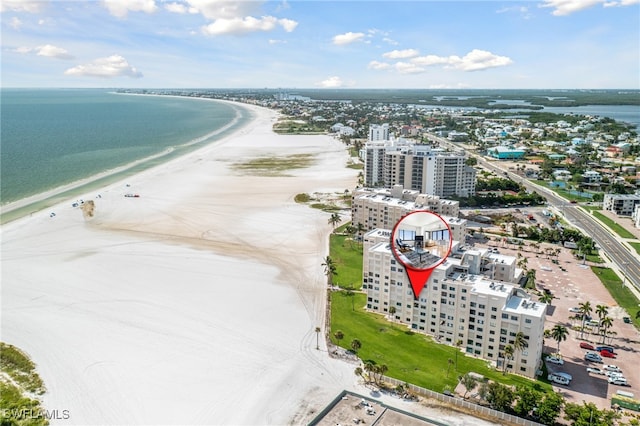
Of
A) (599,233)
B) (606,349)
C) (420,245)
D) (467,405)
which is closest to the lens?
(467,405)

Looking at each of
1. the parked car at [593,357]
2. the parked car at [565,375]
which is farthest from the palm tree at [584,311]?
the parked car at [565,375]

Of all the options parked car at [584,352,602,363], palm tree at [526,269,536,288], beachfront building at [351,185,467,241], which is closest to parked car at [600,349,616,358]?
parked car at [584,352,602,363]

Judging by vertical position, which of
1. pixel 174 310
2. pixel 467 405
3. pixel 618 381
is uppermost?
pixel 174 310

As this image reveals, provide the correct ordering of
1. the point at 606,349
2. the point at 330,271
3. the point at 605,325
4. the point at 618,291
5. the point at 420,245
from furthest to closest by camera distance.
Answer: the point at 330,271, the point at 618,291, the point at 420,245, the point at 605,325, the point at 606,349

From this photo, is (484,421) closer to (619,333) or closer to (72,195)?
(619,333)

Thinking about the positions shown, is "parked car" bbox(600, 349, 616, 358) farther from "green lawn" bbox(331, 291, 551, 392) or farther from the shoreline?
the shoreline

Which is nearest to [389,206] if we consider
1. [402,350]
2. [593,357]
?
[402,350]

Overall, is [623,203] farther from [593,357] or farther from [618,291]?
[593,357]
